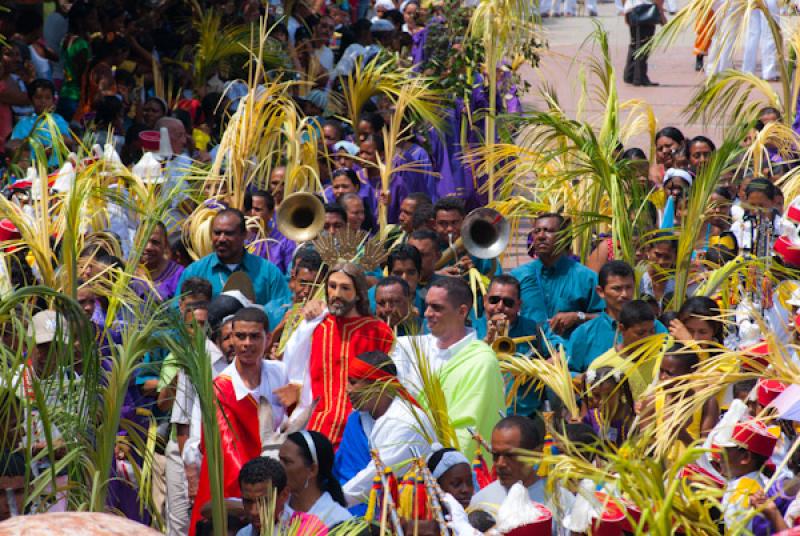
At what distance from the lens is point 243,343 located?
7609 millimetres

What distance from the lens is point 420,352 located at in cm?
737

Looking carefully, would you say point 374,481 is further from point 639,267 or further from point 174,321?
point 639,267

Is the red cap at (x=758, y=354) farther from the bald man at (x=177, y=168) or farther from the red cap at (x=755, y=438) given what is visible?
the bald man at (x=177, y=168)

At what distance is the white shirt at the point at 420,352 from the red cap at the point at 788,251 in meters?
1.49

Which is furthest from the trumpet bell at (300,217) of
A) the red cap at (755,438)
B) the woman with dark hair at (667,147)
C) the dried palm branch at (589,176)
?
the red cap at (755,438)

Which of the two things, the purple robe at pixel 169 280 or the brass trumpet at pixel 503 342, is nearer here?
the brass trumpet at pixel 503 342

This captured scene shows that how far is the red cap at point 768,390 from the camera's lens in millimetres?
6242

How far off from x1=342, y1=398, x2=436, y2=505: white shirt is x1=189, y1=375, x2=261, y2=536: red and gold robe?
63 cm

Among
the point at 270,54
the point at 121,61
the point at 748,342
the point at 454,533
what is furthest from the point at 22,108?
the point at 454,533

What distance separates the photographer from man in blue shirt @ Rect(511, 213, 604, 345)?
9.39 m

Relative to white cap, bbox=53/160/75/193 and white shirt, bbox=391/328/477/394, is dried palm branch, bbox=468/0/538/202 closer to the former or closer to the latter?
white cap, bbox=53/160/75/193

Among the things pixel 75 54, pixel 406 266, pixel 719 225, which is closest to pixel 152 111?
pixel 75 54

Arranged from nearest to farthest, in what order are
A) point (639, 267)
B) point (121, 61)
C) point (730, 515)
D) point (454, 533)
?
1. point (730, 515)
2. point (454, 533)
3. point (639, 267)
4. point (121, 61)

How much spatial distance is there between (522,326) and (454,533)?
3.37 metres
